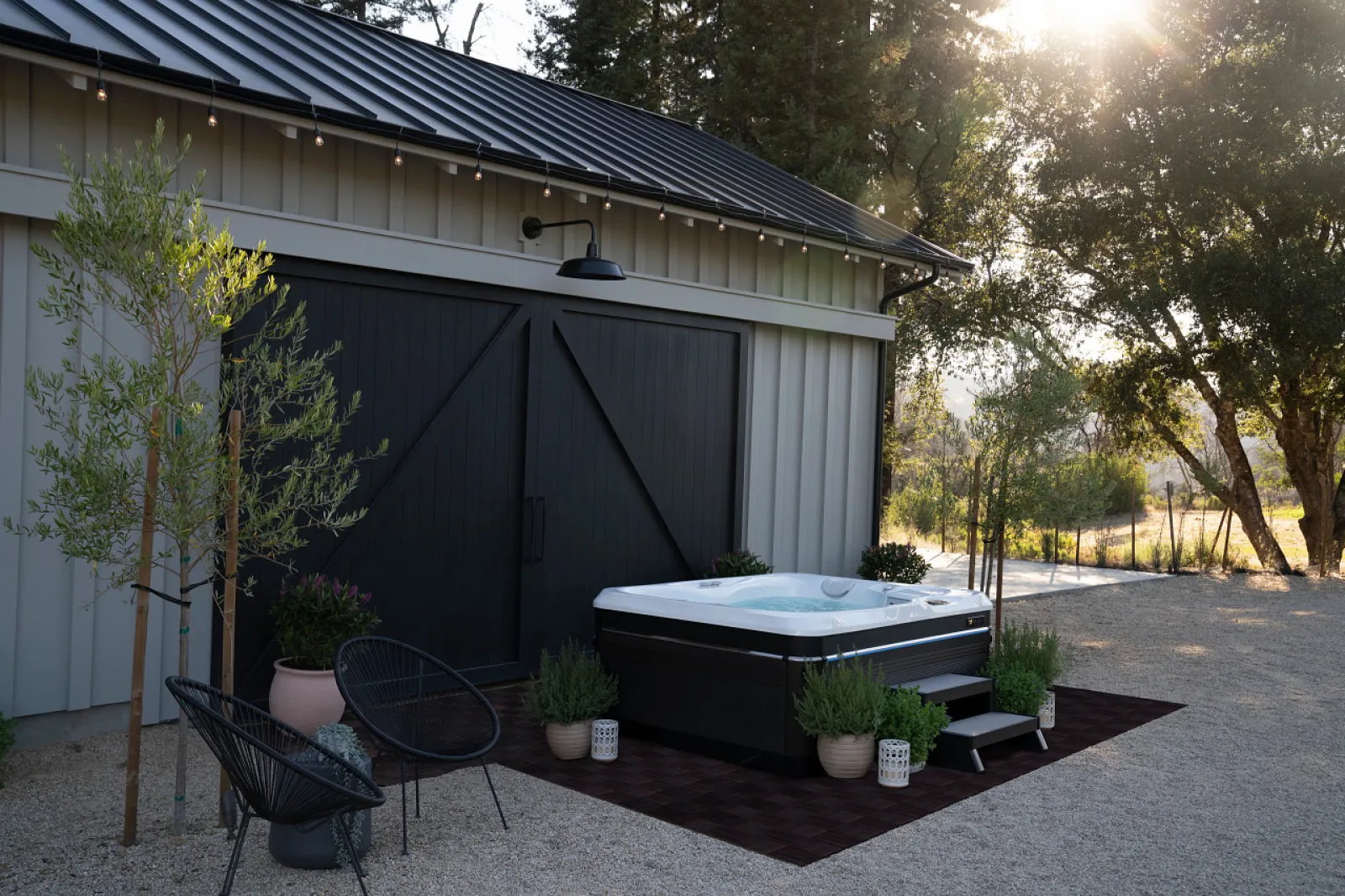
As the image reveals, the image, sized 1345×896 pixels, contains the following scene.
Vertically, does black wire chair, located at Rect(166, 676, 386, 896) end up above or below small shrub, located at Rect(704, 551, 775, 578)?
below

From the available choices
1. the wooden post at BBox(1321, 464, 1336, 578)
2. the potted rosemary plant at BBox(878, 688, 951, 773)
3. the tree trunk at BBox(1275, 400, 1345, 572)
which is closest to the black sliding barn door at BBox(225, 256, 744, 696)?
the potted rosemary plant at BBox(878, 688, 951, 773)

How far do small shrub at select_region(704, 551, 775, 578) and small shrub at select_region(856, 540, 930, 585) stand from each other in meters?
1.62

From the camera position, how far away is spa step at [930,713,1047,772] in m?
5.14

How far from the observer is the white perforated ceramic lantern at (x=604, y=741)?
5121 millimetres

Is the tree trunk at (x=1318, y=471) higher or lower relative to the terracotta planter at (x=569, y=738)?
higher

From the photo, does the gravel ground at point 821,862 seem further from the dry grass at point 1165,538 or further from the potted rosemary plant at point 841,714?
the dry grass at point 1165,538

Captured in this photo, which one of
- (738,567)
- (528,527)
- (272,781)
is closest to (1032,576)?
(738,567)

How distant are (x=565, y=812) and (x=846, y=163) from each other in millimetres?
12416

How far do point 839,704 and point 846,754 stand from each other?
9.6 inches

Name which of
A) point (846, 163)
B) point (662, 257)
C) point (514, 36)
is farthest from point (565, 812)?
point (514, 36)

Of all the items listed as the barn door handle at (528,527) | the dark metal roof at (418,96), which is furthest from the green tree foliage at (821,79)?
the barn door handle at (528,527)

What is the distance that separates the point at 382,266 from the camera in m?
6.02

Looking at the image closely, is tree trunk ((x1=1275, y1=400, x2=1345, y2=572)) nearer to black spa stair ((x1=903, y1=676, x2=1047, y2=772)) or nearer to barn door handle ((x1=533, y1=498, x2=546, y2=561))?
black spa stair ((x1=903, y1=676, x2=1047, y2=772))

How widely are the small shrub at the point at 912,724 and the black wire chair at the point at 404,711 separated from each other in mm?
1743
